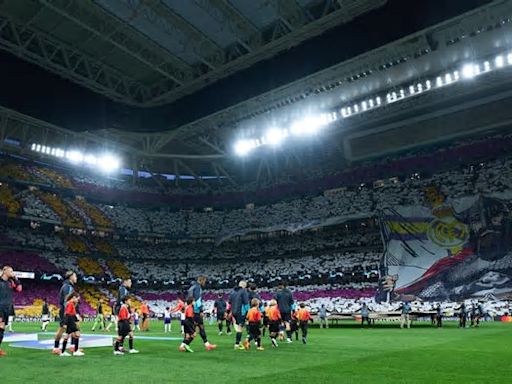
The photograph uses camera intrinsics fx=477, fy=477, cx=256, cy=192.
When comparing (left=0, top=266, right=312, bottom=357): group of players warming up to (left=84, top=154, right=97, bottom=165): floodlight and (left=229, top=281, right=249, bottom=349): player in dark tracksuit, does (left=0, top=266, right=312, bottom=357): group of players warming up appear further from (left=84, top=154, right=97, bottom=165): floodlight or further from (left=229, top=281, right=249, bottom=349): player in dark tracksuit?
(left=84, top=154, right=97, bottom=165): floodlight

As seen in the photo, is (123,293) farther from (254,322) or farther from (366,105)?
(366,105)

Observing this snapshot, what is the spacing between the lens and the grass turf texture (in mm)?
8516

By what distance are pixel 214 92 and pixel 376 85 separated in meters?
12.6

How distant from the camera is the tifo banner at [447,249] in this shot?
120ft

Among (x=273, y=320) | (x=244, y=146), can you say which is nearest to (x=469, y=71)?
(x=244, y=146)

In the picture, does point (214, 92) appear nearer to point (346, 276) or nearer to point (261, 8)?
point (261, 8)

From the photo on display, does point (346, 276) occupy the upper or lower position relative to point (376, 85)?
lower

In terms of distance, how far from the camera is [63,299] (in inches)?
533

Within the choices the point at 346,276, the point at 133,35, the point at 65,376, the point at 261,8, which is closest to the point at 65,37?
the point at 133,35

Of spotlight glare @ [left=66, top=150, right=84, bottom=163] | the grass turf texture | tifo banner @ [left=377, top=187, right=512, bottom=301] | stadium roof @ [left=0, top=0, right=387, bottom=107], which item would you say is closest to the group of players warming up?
the grass turf texture

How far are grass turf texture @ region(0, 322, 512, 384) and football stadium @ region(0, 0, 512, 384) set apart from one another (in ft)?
0.37

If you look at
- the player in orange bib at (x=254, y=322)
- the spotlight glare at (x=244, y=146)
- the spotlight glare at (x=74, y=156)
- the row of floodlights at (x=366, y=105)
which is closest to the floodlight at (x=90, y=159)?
the spotlight glare at (x=74, y=156)

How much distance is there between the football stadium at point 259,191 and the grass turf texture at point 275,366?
11 centimetres

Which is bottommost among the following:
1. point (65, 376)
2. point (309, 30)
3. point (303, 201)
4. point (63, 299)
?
point (65, 376)
